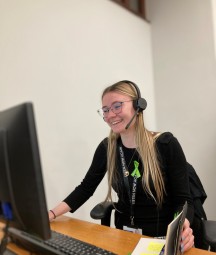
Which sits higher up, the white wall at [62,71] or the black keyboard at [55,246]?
the white wall at [62,71]

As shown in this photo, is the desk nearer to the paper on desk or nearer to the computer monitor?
the paper on desk

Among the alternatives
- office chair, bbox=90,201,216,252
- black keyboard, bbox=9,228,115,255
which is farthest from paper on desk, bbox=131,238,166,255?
office chair, bbox=90,201,216,252

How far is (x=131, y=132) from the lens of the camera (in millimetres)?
1423

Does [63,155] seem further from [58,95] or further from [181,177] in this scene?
[181,177]

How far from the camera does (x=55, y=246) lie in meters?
0.88

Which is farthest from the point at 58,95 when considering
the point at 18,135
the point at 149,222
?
the point at 18,135

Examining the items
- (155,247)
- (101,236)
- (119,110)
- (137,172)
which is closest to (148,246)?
(155,247)

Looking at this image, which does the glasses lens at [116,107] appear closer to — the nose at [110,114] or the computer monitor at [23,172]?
the nose at [110,114]

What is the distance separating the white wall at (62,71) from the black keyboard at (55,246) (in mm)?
843

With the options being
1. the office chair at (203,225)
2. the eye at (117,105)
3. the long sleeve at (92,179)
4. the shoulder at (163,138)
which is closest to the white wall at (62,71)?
the long sleeve at (92,179)

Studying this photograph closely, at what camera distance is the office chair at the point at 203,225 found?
40.8 inches

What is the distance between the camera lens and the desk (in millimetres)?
905

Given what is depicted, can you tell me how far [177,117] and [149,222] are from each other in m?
1.62

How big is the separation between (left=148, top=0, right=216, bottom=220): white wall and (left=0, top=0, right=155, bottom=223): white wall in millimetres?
573
